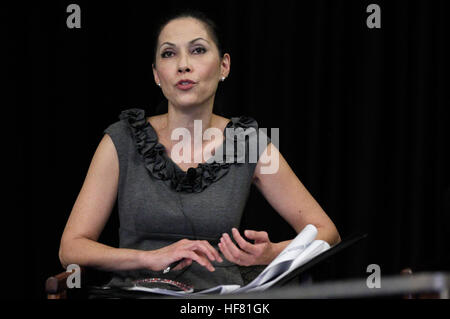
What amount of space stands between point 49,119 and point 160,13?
56cm

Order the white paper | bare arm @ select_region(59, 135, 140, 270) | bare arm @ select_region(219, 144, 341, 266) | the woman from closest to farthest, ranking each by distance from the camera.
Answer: the white paper
bare arm @ select_region(59, 135, 140, 270)
the woman
bare arm @ select_region(219, 144, 341, 266)

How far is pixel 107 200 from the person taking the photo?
167 centimetres

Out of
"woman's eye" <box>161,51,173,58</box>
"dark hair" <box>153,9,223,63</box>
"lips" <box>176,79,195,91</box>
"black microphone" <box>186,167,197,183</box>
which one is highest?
"dark hair" <box>153,9,223,63</box>

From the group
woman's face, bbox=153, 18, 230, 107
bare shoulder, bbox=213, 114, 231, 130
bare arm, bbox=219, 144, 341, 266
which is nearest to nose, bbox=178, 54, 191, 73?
woman's face, bbox=153, 18, 230, 107

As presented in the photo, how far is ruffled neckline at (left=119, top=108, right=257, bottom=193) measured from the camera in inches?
67.4

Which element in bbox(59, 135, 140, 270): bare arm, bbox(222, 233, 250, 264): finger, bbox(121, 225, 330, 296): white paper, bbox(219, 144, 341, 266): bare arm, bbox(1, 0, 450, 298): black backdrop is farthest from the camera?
bbox(1, 0, 450, 298): black backdrop

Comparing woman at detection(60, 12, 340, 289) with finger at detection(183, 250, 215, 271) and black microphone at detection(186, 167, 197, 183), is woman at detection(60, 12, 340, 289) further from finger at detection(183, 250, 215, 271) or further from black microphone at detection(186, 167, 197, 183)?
finger at detection(183, 250, 215, 271)

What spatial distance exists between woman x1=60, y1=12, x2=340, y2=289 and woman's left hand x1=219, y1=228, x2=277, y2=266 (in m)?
0.23

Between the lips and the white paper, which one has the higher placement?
the lips

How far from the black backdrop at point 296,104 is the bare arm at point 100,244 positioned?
22.6 inches

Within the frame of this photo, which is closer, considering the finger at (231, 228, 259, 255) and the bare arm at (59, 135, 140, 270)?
the finger at (231, 228, 259, 255)
